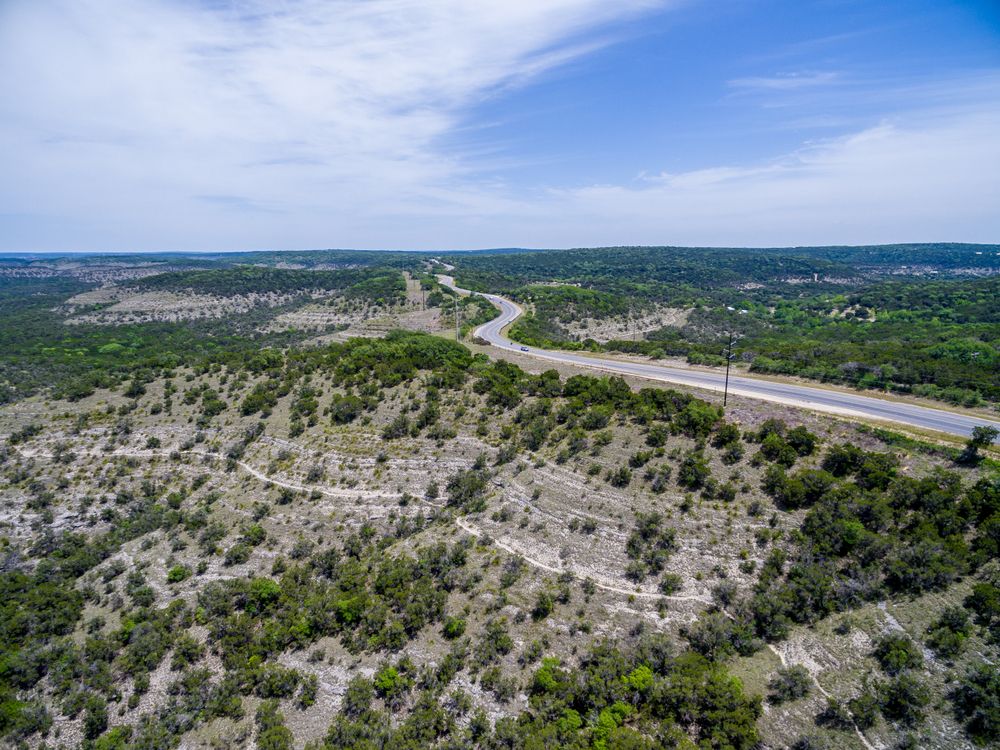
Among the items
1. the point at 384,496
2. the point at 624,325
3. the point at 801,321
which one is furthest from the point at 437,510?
the point at 801,321

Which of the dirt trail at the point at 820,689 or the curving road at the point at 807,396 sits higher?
the curving road at the point at 807,396

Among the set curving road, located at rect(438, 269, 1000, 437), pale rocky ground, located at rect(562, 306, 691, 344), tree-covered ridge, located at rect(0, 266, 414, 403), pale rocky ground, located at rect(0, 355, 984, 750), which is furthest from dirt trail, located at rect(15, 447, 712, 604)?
pale rocky ground, located at rect(562, 306, 691, 344)

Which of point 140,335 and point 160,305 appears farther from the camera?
point 160,305

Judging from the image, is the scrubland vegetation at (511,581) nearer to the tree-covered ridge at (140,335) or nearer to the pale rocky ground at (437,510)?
the pale rocky ground at (437,510)

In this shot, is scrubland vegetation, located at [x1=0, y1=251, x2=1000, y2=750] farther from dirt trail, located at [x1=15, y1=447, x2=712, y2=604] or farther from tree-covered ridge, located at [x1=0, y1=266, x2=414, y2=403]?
tree-covered ridge, located at [x1=0, y1=266, x2=414, y2=403]

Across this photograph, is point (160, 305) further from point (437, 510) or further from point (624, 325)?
point (437, 510)

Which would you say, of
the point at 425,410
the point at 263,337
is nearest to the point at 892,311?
the point at 425,410

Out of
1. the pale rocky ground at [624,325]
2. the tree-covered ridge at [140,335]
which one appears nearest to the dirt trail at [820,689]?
the tree-covered ridge at [140,335]

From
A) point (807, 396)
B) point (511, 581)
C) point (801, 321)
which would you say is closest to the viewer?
point (511, 581)
